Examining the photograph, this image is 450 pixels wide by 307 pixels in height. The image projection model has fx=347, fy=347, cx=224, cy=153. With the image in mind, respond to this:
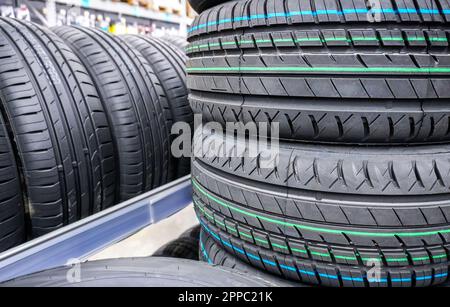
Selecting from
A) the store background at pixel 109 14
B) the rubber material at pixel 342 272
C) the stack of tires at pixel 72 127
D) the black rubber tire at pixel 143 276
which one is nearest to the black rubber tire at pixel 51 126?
the stack of tires at pixel 72 127

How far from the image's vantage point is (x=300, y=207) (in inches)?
33.5

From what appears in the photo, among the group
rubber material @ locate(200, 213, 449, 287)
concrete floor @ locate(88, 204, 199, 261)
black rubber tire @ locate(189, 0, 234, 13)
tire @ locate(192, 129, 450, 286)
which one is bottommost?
concrete floor @ locate(88, 204, 199, 261)

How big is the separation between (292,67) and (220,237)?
54 centimetres

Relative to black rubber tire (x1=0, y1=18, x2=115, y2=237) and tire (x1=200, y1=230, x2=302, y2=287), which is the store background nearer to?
black rubber tire (x1=0, y1=18, x2=115, y2=237)

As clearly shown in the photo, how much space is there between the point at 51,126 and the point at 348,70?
3.05 feet

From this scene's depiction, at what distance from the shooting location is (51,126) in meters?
1.14

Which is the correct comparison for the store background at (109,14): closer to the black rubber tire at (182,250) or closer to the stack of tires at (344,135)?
the black rubber tire at (182,250)

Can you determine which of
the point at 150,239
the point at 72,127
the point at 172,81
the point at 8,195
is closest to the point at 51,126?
the point at 72,127

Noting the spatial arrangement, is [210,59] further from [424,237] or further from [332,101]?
[424,237]

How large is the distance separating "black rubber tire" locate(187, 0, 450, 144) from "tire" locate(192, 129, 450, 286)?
0.05 m

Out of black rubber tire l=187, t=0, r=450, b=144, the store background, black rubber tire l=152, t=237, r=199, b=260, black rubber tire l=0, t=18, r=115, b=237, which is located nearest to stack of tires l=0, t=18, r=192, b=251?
black rubber tire l=0, t=18, r=115, b=237

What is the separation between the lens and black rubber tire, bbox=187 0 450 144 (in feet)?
2.51
